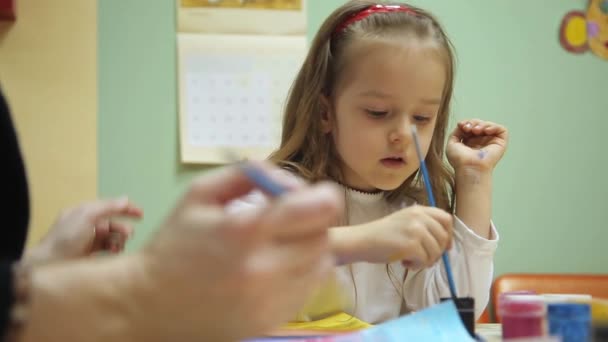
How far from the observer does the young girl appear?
1060mm

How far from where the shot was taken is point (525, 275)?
6.04ft

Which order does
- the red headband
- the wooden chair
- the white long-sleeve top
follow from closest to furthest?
the white long-sleeve top < the red headband < the wooden chair

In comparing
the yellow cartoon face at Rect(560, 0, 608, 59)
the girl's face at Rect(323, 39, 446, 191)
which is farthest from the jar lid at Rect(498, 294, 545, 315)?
the yellow cartoon face at Rect(560, 0, 608, 59)

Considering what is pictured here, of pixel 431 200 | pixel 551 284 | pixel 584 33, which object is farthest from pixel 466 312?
pixel 584 33

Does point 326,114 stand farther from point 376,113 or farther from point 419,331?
point 419,331

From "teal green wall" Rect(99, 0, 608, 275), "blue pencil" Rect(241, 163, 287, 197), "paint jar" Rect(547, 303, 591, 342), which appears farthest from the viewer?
"teal green wall" Rect(99, 0, 608, 275)

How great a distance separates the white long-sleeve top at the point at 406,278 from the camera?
1.01m

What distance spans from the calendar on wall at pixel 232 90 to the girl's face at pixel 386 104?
74cm

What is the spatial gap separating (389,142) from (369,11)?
0.92 feet

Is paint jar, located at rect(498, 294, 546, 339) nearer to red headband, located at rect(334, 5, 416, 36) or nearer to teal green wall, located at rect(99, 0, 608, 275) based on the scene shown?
red headband, located at rect(334, 5, 416, 36)

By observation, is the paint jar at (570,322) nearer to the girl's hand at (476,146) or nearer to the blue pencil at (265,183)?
the blue pencil at (265,183)

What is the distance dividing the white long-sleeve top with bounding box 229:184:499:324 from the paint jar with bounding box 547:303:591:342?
1.36 feet

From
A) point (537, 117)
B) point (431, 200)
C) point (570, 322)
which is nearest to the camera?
point (570, 322)

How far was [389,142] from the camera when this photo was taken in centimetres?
107
